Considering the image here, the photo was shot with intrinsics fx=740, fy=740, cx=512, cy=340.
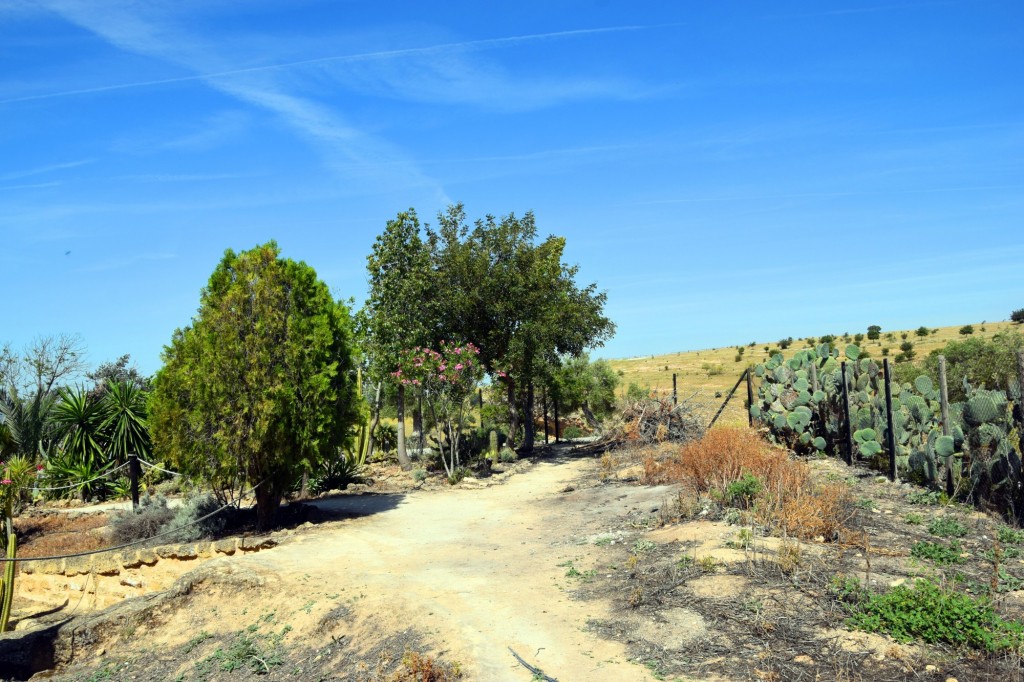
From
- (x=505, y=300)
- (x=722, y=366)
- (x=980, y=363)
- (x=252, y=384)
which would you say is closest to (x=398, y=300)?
(x=505, y=300)

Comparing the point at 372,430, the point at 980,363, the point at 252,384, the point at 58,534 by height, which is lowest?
the point at 58,534

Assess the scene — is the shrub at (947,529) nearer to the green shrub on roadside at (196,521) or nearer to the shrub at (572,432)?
the green shrub on roadside at (196,521)

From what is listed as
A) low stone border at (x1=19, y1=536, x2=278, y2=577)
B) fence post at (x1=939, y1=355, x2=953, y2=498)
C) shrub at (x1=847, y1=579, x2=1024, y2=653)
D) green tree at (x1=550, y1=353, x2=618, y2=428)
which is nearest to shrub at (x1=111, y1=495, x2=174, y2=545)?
low stone border at (x1=19, y1=536, x2=278, y2=577)

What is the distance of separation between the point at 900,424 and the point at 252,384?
462 inches

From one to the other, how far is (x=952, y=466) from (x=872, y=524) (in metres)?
2.58

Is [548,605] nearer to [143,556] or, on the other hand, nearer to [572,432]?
[143,556]

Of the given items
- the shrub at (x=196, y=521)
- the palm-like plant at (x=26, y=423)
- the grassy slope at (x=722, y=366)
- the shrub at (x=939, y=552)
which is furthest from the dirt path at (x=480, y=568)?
the grassy slope at (x=722, y=366)

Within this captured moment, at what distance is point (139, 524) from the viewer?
1305cm

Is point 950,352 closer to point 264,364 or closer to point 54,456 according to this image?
point 264,364

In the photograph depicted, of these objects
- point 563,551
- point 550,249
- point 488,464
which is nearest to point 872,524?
point 563,551

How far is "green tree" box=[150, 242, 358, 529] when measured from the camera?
1191 centimetres

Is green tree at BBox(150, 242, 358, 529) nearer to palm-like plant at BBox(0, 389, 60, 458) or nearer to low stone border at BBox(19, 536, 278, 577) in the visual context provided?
low stone border at BBox(19, 536, 278, 577)

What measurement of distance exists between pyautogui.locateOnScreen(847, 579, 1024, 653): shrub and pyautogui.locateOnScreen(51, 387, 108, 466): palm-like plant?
1825cm

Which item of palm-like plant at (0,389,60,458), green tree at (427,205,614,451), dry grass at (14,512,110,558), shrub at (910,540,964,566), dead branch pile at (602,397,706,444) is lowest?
dry grass at (14,512,110,558)
